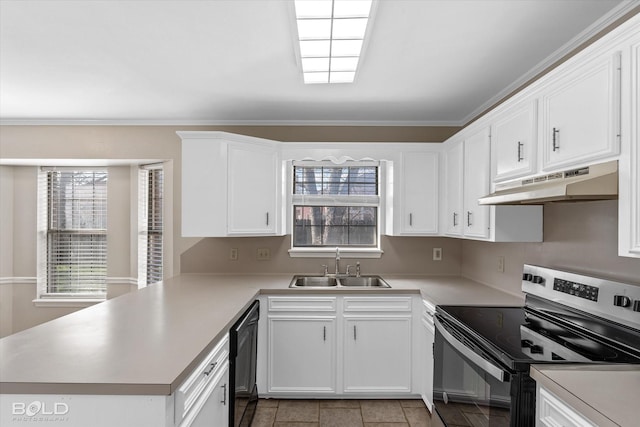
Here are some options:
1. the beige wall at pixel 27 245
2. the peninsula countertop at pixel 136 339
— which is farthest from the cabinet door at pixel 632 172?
the beige wall at pixel 27 245

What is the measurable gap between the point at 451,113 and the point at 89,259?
4094 mm

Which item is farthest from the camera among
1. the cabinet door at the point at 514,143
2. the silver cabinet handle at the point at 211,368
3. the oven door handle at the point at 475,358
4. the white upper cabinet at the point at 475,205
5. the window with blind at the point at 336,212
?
the window with blind at the point at 336,212

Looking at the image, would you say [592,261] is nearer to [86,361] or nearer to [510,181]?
[510,181]

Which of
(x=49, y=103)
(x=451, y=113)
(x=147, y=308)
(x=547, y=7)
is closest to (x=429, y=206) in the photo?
(x=451, y=113)

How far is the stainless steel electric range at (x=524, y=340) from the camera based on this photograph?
1429mm

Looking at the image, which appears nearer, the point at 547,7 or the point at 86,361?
the point at 86,361

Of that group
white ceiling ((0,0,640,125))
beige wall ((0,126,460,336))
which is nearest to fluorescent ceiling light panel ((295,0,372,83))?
white ceiling ((0,0,640,125))

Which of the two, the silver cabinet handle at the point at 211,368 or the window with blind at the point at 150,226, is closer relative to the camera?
the silver cabinet handle at the point at 211,368

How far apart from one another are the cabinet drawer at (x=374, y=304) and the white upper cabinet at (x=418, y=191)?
735mm

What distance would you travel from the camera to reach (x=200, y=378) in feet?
5.03

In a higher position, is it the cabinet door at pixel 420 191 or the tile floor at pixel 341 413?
the cabinet door at pixel 420 191

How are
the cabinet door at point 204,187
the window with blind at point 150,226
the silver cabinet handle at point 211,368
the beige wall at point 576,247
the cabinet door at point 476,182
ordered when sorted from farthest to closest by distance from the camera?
the window with blind at point 150,226
the cabinet door at point 204,187
the cabinet door at point 476,182
the beige wall at point 576,247
the silver cabinet handle at point 211,368

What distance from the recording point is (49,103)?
3.16m

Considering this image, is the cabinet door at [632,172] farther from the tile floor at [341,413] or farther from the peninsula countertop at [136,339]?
the tile floor at [341,413]
